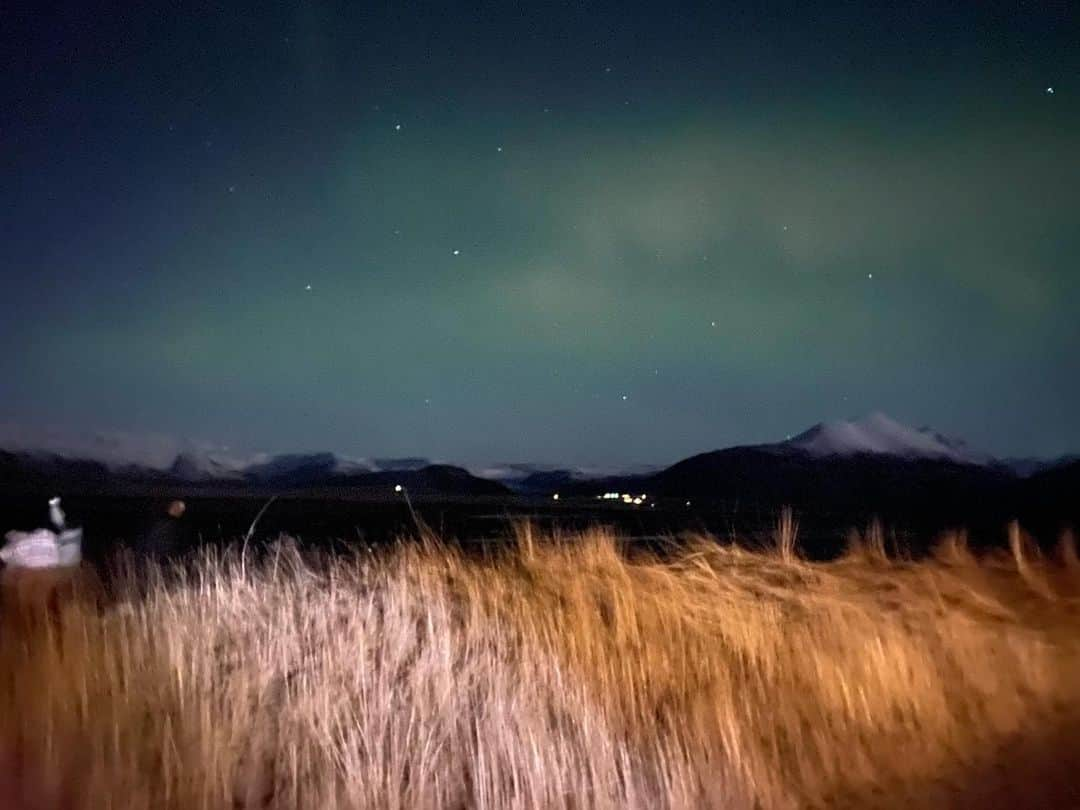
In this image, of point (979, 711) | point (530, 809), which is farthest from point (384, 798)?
point (979, 711)

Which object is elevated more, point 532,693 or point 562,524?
point 562,524

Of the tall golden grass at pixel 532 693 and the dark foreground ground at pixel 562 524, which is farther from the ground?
the dark foreground ground at pixel 562 524

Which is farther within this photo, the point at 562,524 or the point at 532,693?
the point at 562,524

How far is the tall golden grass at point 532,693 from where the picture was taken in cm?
824

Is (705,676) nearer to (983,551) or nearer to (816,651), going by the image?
(816,651)

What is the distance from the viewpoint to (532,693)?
998 cm

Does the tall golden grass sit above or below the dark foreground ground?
below

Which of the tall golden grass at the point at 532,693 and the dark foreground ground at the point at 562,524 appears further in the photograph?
the dark foreground ground at the point at 562,524

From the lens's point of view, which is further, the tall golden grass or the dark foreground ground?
the dark foreground ground

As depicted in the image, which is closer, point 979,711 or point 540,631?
point 979,711

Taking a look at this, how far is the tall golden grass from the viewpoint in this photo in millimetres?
8242

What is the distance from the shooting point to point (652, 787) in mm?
8398

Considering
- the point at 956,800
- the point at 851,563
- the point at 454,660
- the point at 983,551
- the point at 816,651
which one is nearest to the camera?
the point at 956,800

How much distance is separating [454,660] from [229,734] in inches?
97.5
